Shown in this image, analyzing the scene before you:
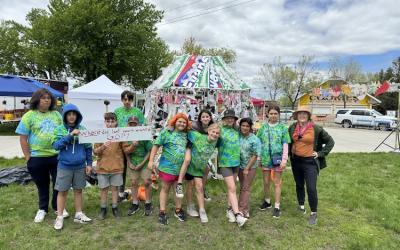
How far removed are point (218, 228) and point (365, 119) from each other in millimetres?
26860

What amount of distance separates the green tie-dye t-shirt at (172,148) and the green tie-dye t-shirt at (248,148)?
85cm

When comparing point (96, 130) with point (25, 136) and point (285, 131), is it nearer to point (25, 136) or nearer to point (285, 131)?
point (25, 136)

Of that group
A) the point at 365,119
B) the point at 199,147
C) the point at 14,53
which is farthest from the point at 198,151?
the point at 14,53

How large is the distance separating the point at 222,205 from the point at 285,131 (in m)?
1.67

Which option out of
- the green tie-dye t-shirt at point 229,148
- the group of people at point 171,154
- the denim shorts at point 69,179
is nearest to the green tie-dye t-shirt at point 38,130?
the group of people at point 171,154

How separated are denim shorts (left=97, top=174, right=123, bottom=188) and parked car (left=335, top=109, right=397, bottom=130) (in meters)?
26.6

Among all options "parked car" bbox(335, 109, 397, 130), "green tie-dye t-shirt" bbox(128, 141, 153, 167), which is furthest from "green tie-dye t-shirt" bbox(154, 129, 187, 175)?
"parked car" bbox(335, 109, 397, 130)

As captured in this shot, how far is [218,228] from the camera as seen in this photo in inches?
171

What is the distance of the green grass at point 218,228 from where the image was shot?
3.88 metres

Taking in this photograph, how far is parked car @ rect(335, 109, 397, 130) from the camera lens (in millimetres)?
25781

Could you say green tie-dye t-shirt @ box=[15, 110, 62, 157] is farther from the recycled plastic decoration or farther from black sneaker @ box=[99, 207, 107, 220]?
the recycled plastic decoration

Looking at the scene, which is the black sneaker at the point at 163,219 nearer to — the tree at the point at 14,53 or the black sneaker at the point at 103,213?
the black sneaker at the point at 103,213

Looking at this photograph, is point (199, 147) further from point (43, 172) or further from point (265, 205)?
point (43, 172)

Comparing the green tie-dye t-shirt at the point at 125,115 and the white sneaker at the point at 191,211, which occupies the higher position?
the green tie-dye t-shirt at the point at 125,115
